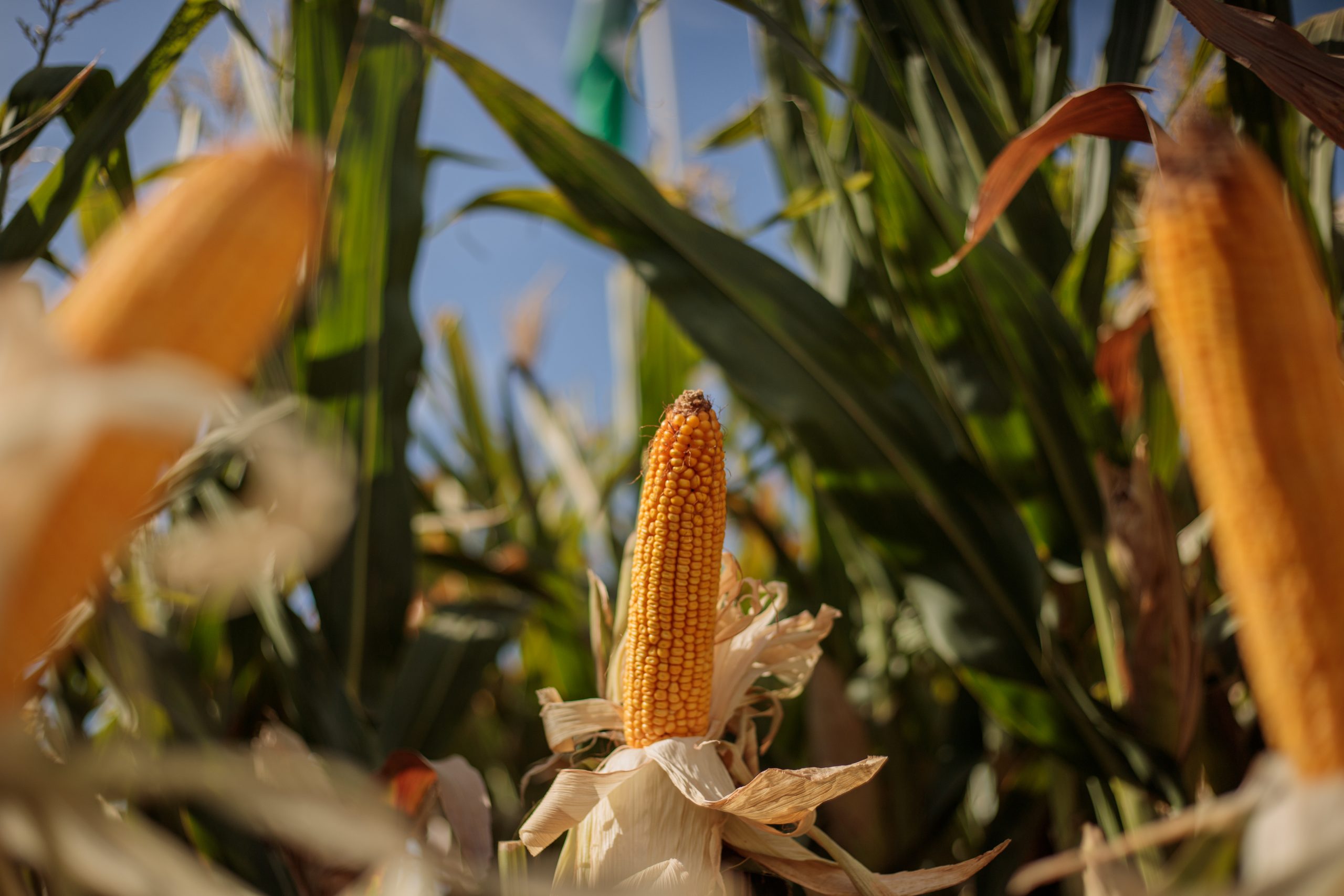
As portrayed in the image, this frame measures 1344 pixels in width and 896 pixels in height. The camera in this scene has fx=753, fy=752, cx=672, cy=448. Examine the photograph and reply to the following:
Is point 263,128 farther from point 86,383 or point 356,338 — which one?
point 86,383

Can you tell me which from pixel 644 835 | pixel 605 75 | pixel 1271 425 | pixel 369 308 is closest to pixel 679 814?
pixel 644 835

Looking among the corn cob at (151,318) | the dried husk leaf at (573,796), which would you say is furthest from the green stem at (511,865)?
the corn cob at (151,318)

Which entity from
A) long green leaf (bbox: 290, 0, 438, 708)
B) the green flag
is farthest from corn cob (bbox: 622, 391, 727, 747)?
the green flag

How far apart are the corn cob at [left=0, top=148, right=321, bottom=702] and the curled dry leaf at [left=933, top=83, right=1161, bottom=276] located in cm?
44

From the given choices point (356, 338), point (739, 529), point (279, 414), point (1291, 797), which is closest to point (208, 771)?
point (1291, 797)

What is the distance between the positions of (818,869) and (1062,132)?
0.49 meters

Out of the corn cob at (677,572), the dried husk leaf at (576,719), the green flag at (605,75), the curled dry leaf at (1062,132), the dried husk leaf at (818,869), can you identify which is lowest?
the dried husk leaf at (818,869)

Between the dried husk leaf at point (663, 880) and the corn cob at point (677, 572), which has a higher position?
the corn cob at point (677, 572)

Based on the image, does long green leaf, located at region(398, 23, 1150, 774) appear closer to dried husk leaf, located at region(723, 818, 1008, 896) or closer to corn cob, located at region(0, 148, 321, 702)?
dried husk leaf, located at region(723, 818, 1008, 896)

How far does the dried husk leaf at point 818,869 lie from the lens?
0.40 meters

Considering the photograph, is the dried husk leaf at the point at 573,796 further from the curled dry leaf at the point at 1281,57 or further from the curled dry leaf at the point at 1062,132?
the curled dry leaf at the point at 1281,57

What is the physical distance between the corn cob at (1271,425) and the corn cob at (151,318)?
0.25 m

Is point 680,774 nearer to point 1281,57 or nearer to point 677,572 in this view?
point 677,572

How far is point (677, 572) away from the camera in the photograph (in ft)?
1.30
